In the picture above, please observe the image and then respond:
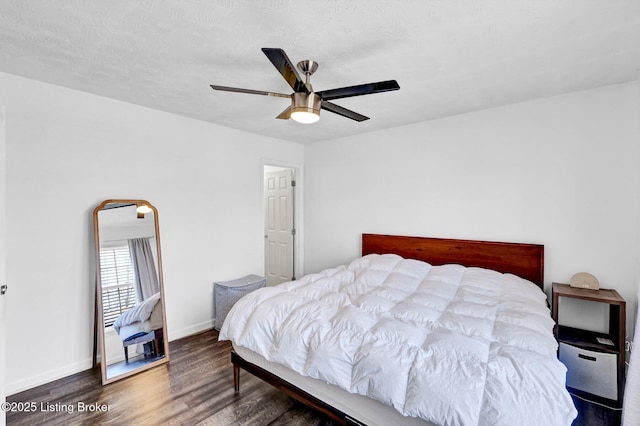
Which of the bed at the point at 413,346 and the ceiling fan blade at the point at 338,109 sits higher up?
the ceiling fan blade at the point at 338,109

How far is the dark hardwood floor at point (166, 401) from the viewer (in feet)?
6.51

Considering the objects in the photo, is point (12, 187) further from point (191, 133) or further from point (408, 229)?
point (408, 229)

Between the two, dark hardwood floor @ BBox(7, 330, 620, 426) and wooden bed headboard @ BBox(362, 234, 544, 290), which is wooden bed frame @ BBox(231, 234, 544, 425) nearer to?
wooden bed headboard @ BBox(362, 234, 544, 290)

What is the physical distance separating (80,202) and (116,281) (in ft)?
2.53

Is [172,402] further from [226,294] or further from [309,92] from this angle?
[309,92]

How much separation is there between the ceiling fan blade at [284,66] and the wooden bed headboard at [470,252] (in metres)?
2.38

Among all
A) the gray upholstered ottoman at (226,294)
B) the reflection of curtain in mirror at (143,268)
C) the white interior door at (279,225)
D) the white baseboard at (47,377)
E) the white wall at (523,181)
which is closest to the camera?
the white baseboard at (47,377)

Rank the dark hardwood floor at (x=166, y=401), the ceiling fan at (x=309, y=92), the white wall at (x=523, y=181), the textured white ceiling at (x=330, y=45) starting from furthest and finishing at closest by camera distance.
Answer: the white wall at (x=523, y=181) → the dark hardwood floor at (x=166, y=401) → the ceiling fan at (x=309, y=92) → the textured white ceiling at (x=330, y=45)

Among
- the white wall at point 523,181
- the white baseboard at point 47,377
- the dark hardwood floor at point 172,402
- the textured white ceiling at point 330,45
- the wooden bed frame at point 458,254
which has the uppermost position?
the textured white ceiling at point 330,45

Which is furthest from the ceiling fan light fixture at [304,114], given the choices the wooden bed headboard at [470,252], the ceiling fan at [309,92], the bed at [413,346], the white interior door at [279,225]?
the white interior door at [279,225]

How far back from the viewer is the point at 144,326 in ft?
9.10

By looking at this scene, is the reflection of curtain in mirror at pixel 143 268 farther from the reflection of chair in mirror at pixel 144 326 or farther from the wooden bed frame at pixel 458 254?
the wooden bed frame at pixel 458 254

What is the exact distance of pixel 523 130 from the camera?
2.86 m

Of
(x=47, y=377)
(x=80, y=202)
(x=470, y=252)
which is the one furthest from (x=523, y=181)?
(x=47, y=377)
